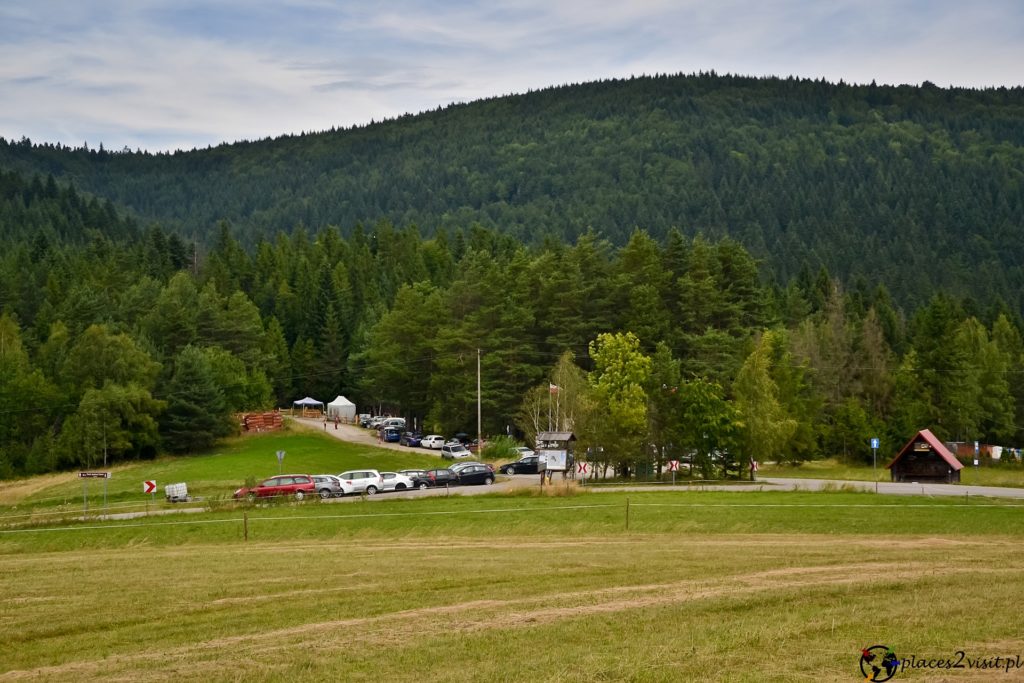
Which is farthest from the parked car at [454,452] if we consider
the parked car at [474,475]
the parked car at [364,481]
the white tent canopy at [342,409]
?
the white tent canopy at [342,409]

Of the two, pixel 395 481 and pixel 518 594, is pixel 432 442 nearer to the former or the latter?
pixel 395 481

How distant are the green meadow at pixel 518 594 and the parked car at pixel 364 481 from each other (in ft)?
49.4

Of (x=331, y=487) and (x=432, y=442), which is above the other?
(x=432, y=442)

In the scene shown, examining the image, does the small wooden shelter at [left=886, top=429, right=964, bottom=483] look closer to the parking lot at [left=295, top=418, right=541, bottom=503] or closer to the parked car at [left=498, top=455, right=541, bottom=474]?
the parked car at [left=498, top=455, right=541, bottom=474]

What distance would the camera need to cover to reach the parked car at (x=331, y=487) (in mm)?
59531

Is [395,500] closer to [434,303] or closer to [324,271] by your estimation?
[434,303]

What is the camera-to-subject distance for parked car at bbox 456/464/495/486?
217 ft

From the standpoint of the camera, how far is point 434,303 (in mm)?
108500

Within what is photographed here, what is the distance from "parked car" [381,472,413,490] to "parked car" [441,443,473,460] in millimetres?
17101

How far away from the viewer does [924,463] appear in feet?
241

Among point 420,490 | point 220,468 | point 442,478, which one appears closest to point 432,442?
point 220,468

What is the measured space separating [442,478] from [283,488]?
11458 mm

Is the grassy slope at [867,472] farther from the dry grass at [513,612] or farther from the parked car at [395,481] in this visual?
the dry grass at [513,612]

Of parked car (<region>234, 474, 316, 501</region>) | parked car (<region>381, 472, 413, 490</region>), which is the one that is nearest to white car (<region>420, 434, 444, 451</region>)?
parked car (<region>381, 472, 413, 490</region>)
